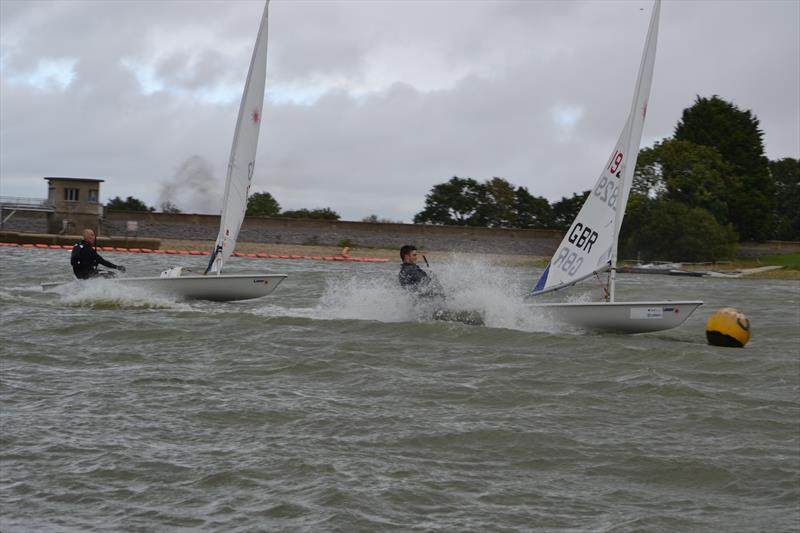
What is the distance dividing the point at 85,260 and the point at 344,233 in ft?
148

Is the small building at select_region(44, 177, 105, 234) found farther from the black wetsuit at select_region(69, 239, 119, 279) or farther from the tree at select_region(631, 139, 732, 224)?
the black wetsuit at select_region(69, 239, 119, 279)

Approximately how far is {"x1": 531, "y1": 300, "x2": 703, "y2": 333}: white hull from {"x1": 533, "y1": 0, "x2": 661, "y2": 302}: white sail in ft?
1.58

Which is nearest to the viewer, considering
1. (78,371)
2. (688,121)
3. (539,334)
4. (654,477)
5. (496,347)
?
(654,477)

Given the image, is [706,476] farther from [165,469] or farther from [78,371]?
[78,371]

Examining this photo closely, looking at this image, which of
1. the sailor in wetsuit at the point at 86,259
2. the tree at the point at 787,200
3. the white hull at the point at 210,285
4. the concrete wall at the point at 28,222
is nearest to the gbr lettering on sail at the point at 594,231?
the white hull at the point at 210,285

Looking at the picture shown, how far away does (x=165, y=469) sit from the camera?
7.25 meters

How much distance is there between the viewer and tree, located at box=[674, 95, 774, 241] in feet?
215

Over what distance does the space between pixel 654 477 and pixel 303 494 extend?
2.62 metres

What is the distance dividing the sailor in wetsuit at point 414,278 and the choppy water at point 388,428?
2.56 ft

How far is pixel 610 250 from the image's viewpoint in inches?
609

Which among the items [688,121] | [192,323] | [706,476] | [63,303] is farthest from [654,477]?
[688,121]

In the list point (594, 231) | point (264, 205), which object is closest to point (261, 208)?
point (264, 205)

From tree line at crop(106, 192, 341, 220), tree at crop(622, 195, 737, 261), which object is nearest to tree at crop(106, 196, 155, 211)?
tree line at crop(106, 192, 341, 220)

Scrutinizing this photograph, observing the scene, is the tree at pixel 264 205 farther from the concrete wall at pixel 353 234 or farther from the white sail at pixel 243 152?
the white sail at pixel 243 152
